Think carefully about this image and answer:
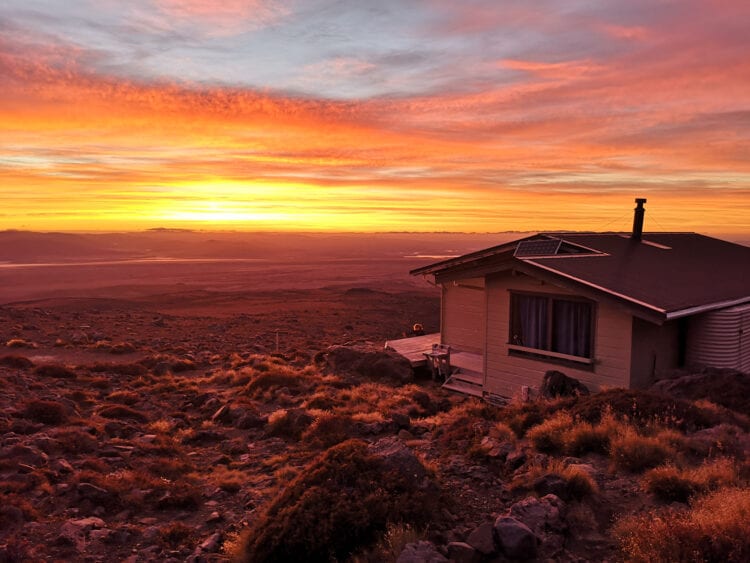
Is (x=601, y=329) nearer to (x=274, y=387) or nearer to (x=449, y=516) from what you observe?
(x=449, y=516)

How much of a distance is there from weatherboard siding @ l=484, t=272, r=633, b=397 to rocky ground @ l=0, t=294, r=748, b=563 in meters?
1.30

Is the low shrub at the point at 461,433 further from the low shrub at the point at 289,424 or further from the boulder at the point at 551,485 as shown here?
the low shrub at the point at 289,424

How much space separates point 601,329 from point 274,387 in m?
9.70

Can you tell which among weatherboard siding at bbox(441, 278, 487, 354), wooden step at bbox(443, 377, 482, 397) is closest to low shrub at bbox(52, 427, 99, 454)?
wooden step at bbox(443, 377, 482, 397)

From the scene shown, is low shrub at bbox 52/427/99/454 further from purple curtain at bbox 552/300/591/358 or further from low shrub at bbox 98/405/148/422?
purple curtain at bbox 552/300/591/358

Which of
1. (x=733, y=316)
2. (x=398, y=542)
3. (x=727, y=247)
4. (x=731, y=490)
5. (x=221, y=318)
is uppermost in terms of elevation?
(x=727, y=247)

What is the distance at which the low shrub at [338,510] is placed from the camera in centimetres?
613

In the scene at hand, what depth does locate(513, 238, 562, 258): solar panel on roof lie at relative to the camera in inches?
648

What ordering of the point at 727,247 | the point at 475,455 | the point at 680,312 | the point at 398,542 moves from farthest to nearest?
the point at 727,247, the point at 680,312, the point at 475,455, the point at 398,542

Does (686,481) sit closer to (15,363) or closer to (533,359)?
(533,359)

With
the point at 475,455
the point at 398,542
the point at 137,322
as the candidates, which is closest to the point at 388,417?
the point at 475,455

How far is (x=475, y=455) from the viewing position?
8742mm

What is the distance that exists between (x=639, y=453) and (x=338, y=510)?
436 centimetres

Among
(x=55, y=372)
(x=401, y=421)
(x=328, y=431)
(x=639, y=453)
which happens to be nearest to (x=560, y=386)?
(x=401, y=421)
